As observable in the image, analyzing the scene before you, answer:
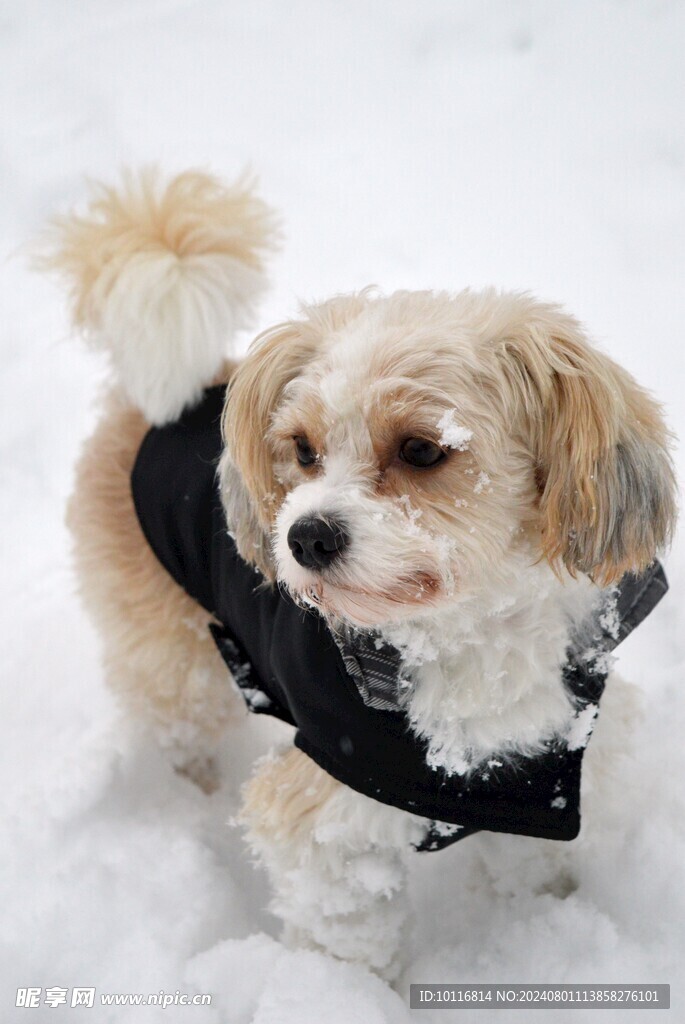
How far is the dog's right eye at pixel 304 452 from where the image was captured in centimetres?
171

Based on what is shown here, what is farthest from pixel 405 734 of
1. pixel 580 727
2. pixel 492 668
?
pixel 580 727

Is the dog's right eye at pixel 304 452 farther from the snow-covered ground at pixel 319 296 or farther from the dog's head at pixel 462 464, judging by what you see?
the snow-covered ground at pixel 319 296

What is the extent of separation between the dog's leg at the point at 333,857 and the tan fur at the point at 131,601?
0.62m

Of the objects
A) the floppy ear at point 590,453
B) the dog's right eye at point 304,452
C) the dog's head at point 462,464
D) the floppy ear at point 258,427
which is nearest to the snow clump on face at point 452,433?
the dog's head at point 462,464

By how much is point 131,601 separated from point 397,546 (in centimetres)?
132

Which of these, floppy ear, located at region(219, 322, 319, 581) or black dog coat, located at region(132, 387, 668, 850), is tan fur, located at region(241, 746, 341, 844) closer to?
black dog coat, located at region(132, 387, 668, 850)

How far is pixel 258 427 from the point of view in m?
1.90

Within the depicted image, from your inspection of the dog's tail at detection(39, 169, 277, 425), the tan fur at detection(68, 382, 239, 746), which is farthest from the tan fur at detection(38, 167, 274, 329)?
the tan fur at detection(68, 382, 239, 746)

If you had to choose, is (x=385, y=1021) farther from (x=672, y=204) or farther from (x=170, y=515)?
(x=672, y=204)

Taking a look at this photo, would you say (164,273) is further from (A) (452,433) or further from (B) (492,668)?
(B) (492,668)

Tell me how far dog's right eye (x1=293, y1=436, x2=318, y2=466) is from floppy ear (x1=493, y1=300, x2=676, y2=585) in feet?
1.45

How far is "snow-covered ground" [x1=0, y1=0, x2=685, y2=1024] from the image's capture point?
6.91 ft

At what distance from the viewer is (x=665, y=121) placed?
4.30m

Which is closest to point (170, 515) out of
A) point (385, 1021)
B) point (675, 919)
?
point (385, 1021)
